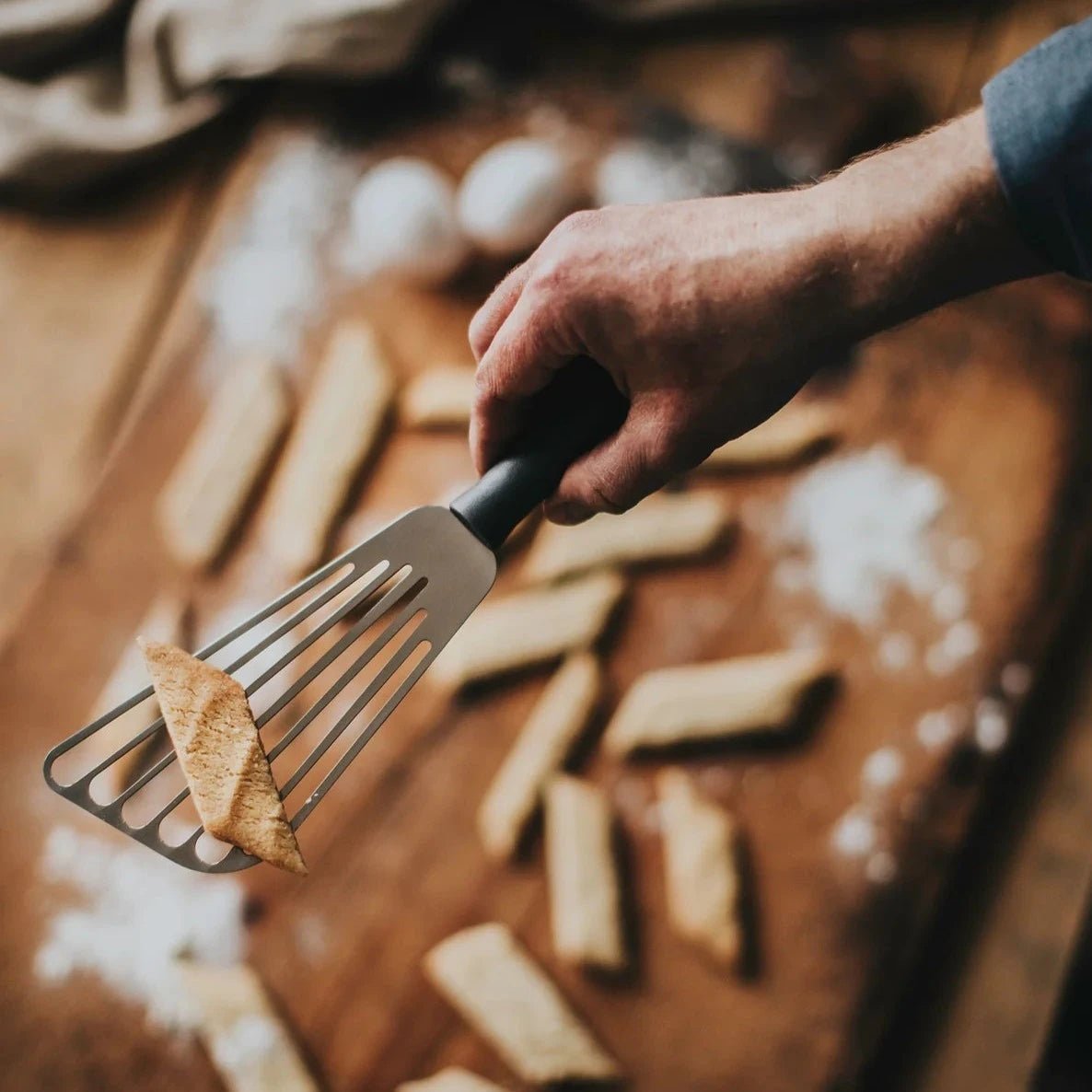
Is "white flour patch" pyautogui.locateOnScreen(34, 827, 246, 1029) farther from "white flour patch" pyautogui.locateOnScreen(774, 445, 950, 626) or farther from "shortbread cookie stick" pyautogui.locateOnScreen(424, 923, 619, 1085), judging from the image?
"white flour patch" pyautogui.locateOnScreen(774, 445, 950, 626)

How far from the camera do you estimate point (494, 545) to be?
2.11 feet

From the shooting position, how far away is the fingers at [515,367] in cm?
63

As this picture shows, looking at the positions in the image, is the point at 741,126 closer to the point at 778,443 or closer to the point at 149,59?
the point at 778,443

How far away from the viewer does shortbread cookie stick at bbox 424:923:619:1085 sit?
0.87 meters

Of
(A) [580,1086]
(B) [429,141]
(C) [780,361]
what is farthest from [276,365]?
(A) [580,1086]

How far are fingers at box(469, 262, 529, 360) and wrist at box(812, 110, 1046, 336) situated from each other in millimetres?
186

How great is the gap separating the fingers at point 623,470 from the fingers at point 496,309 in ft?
0.35

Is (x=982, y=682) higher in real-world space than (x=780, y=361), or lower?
lower

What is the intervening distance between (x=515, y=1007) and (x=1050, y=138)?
2.46 ft

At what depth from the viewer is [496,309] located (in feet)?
2.24

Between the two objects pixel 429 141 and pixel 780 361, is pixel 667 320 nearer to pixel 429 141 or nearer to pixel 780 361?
pixel 780 361

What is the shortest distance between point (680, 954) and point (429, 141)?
875 mm

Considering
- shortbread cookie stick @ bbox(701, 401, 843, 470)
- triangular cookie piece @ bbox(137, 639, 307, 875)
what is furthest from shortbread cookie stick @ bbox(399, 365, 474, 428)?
triangular cookie piece @ bbox(137, 639, 307, 875)

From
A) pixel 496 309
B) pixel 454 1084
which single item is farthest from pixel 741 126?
pixel 454 1084
